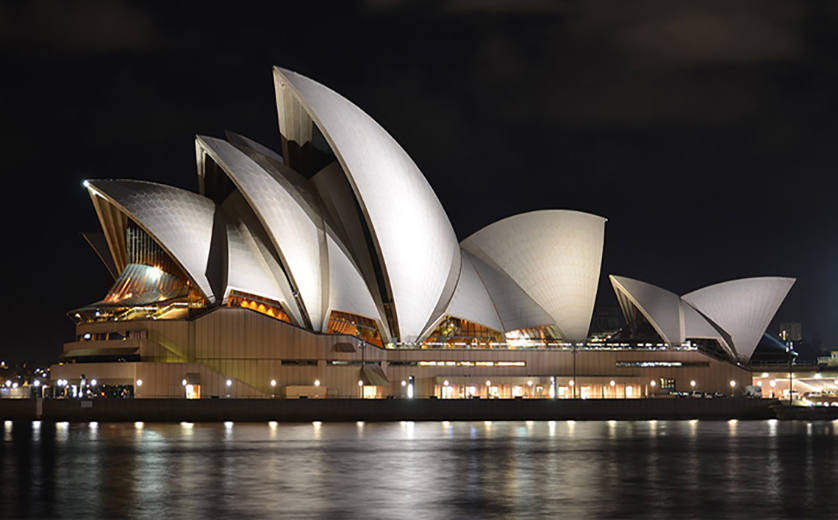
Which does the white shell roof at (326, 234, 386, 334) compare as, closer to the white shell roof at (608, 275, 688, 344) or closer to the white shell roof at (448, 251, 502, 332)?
the white shell roof at (448, 251, 502, 332)

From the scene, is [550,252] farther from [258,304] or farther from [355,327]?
[258,304]

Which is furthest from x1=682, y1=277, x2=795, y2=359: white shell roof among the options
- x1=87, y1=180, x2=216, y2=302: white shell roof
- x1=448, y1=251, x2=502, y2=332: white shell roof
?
x1=87, y1=180, x2=216, y2=302: white shell roof

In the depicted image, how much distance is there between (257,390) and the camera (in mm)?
59406

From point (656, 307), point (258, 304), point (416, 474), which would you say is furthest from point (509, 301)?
point (416, 474)

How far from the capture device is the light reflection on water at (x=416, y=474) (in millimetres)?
22672

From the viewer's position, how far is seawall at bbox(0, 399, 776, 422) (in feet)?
184

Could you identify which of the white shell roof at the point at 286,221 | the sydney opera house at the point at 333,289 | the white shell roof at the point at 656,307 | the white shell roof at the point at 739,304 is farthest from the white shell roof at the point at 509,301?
the white shell roof at the point at 286,221

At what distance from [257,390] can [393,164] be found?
15.2 meters

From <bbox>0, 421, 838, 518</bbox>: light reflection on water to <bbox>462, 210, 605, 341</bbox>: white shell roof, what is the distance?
82.4 ft

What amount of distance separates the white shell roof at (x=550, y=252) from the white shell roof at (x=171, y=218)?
1959 centimetres

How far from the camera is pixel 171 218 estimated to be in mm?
60688

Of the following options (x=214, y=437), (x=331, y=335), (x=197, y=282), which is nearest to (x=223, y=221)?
(x=197, y=282)

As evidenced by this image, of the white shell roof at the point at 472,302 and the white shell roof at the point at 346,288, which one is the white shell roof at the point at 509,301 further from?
the white shell roof at the point at 346,288

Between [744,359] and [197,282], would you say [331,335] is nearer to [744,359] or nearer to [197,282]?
[197,282]
